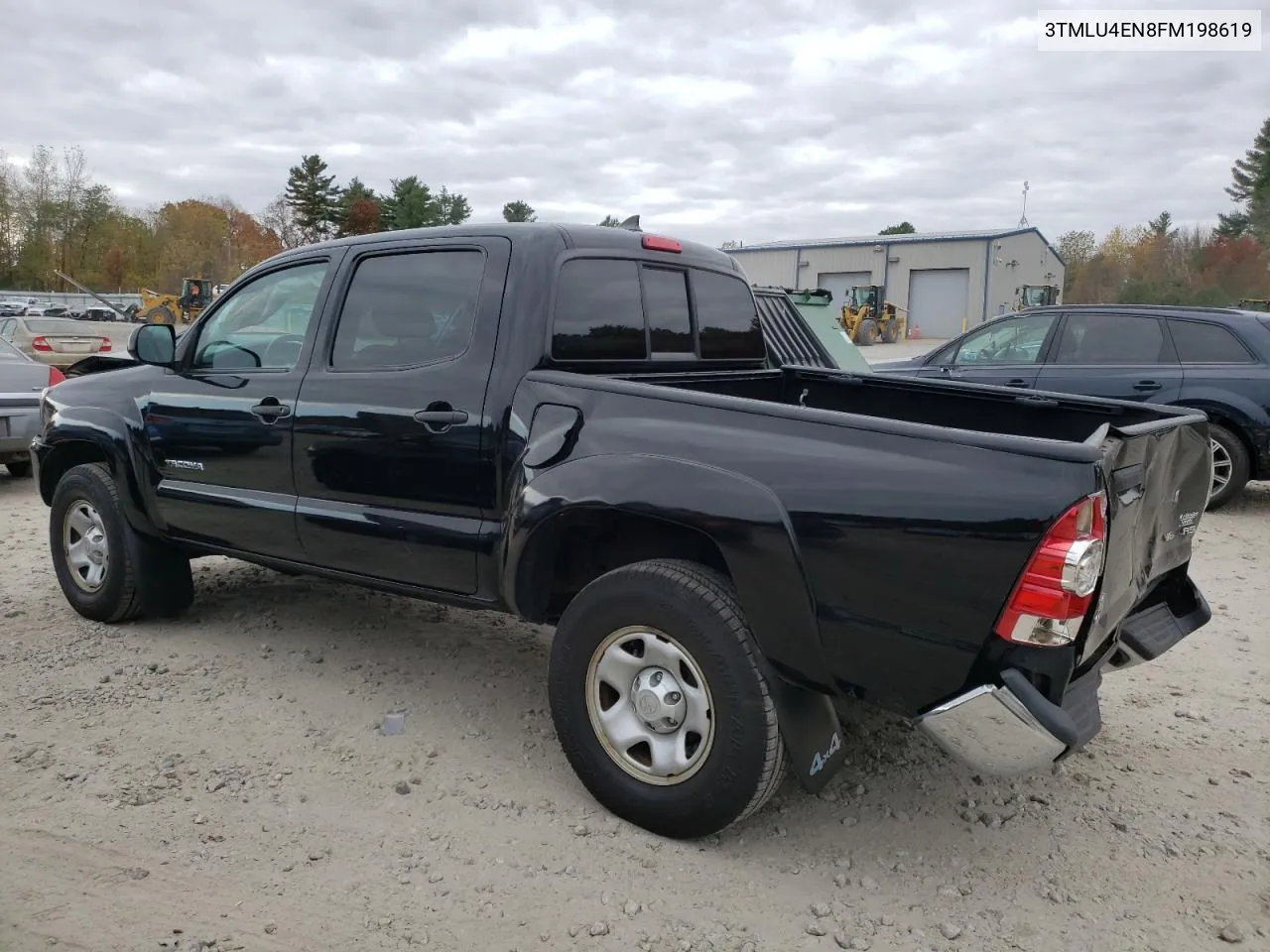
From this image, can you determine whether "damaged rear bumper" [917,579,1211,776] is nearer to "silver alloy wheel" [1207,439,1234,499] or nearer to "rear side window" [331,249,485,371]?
"rear side window" [331,249,485,371]

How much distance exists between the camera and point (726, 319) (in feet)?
14.1

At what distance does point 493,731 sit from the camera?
12.5 feet

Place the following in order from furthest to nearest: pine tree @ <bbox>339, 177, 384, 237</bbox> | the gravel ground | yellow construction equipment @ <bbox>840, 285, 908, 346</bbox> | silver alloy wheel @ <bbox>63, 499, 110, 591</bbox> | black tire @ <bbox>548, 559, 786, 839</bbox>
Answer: pine tree @ <bbox>339, 177, 384, 237</bbox>, yellow construction equipment @ <bbox>840, 285, 908, 346</bbox>, silver alloy wheel @ <bbox>63, 499, 110, 591</bbox>, black tire @ <bbox>548, 559, 786, 839</bbox>, the gravel ground

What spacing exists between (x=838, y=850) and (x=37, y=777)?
107 inches

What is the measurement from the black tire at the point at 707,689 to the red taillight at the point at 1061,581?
728 mm

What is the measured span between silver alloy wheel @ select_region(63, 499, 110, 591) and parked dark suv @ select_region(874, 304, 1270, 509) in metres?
5.93

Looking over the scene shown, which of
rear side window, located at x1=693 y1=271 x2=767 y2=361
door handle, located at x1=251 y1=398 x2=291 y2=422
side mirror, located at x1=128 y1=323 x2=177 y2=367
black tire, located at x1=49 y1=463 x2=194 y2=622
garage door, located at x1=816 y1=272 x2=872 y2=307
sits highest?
garage door, located at x1=816 y1=272 x2=872 y2=307

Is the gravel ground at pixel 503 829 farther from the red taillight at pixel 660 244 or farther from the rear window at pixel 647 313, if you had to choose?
the red taillight at pixel 660 244

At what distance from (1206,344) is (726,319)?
574 cm

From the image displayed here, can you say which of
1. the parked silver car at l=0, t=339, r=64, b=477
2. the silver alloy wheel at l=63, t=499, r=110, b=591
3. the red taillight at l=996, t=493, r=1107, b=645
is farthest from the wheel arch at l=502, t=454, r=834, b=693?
the parked silver car at l=0, t=339, r=64, b=477

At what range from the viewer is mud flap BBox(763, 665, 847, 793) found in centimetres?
273

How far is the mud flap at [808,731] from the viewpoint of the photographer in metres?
2.73

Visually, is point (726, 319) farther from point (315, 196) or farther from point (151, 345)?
point (315, 196)

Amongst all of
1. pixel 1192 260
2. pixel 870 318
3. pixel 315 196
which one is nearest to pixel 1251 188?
pixel 1192 260
